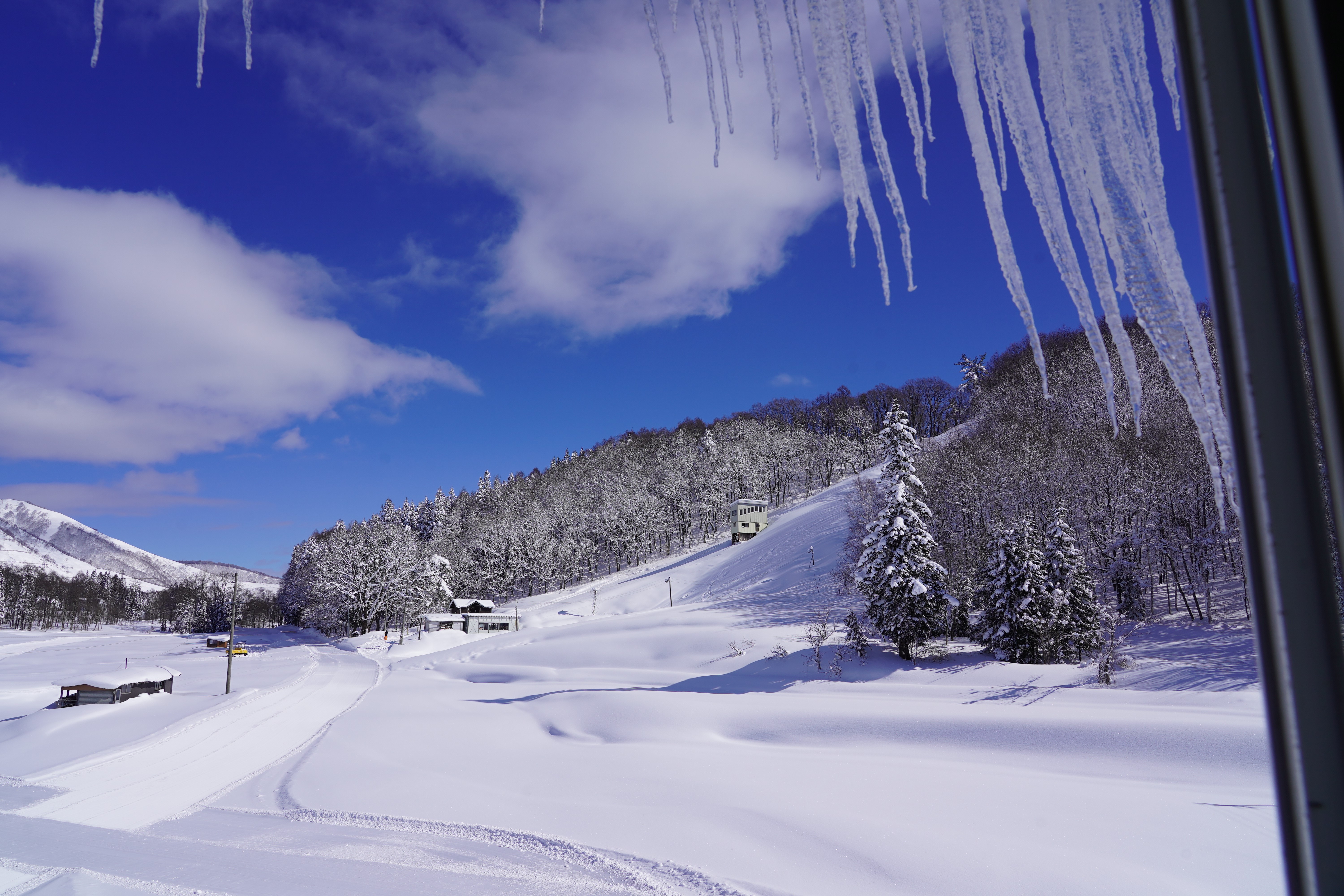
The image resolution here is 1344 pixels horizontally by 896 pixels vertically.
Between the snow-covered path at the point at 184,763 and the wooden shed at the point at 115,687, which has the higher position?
the wooden shed at the point at 115,687

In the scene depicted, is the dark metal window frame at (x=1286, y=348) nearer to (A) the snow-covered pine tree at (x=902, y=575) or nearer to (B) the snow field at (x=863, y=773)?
(B) the snow field at (x=863, y=773)

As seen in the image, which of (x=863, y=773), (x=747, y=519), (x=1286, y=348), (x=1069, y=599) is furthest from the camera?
(x=747, y=519)

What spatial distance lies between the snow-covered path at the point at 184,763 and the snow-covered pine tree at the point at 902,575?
17992mm

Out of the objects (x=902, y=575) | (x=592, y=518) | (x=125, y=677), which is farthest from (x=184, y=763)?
(x=592, y=518)

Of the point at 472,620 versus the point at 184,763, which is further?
the point at 472,620

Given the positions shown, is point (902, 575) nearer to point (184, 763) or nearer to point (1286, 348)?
point (184, 763)

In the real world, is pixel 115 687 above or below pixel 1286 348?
below

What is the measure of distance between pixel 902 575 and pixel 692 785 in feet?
43.5

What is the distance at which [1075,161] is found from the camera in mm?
2314

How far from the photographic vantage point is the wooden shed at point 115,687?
21.8 meters

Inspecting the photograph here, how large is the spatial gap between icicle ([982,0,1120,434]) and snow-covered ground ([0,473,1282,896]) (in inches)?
301

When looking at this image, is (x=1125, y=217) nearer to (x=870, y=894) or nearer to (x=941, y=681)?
(x=870, y=894)

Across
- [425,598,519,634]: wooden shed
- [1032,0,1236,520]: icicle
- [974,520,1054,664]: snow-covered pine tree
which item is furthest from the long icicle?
[425,598,519,634]: wooden shed

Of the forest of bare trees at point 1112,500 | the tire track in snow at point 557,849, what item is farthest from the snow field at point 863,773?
the forest of bare trees at point 1112,500
